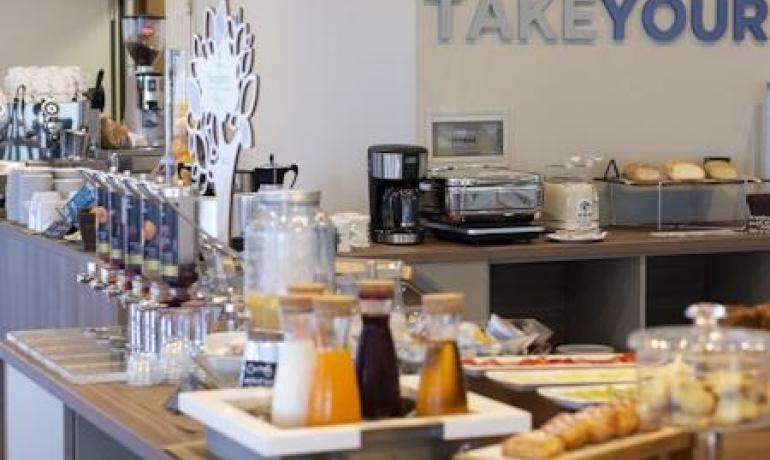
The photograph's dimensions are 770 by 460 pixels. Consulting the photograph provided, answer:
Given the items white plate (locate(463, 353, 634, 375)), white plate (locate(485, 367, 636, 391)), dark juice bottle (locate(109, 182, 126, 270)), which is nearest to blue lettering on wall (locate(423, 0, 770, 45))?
dark juice bottle (locate(109, 182, 126, 270))

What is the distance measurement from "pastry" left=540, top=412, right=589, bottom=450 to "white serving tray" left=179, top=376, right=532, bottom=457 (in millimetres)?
147

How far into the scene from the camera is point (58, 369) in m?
3.49

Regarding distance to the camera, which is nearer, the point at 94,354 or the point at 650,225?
the point at 94,354

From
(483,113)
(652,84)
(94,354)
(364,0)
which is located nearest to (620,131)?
(652,84)

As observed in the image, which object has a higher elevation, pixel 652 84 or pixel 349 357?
pixel 652 84

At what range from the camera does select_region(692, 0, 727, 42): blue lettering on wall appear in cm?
636

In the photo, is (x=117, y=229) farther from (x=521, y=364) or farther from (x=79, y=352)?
(x=521, y=364)

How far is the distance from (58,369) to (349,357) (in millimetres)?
1335

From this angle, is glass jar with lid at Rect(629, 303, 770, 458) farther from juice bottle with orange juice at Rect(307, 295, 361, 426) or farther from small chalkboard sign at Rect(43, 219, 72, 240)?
small chalkboard sign at Rect(43, 219, 72, 240)

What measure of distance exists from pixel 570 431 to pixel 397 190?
328 centimetres

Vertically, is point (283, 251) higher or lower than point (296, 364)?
higher

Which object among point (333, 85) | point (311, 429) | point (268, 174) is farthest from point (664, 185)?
point (311, 429)

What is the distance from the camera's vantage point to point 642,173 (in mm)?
6016

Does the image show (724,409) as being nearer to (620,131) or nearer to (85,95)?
(620,131)
